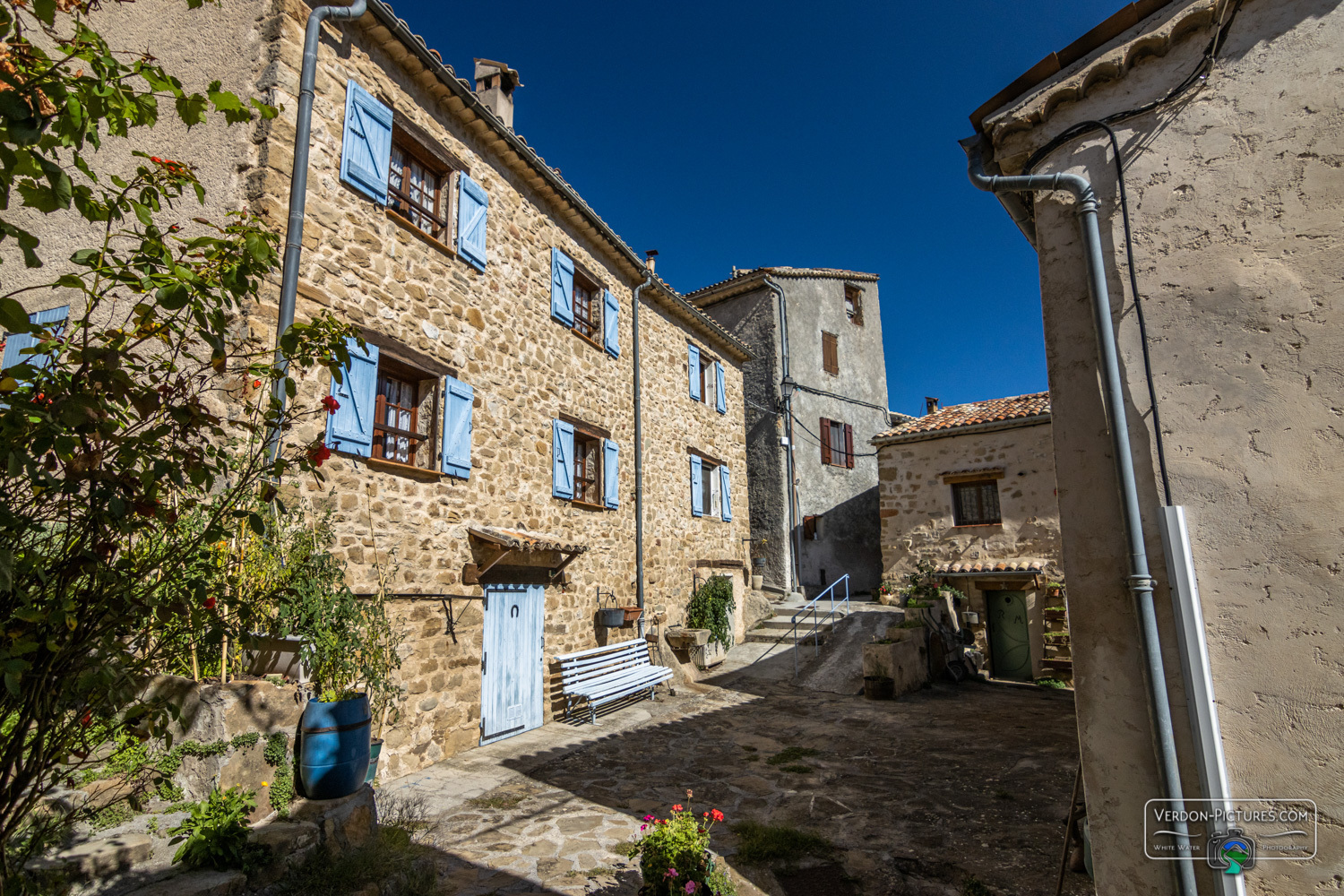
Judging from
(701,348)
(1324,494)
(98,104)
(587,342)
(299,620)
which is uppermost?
(701,348)

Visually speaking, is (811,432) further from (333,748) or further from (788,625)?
(333,748)

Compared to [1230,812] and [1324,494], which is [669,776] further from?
[1324,494]

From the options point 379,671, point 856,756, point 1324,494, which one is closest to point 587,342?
point 379,671

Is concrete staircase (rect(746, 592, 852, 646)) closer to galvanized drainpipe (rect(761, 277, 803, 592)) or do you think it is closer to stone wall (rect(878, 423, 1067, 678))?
galvanized drainpipe (rect(761, 277, 803, 592))

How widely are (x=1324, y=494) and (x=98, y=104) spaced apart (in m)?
4.63

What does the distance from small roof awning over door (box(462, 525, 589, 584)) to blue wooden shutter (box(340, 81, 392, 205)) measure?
371 cm

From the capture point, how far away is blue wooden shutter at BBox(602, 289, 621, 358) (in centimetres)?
1142

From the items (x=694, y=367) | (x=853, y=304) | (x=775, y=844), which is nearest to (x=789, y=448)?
(x=694, y=367)

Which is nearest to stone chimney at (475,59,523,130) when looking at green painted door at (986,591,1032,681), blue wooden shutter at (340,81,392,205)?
blue wooden shutter at (340,81,392,205)

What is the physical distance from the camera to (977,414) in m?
16.4

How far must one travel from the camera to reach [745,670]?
13.0 meters

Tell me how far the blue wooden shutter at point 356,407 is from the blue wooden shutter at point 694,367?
824cm

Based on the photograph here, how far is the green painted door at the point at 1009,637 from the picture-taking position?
562 inches

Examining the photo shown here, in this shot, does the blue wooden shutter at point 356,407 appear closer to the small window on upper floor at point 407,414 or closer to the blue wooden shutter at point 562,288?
the small window on upper floor at point 407,414
